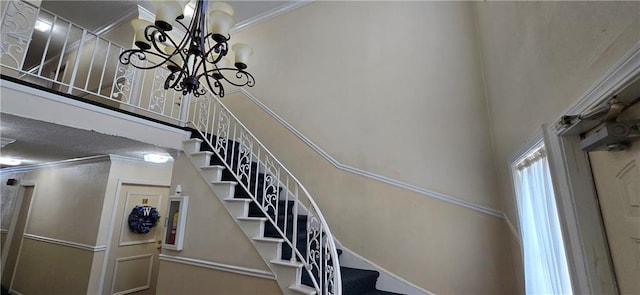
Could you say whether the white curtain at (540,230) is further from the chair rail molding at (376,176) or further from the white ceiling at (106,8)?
the white ceiling at (106,8)

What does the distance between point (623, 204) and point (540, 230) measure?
71cm

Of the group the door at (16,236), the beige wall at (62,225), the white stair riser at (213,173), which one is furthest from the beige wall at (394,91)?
the door at (16,236)

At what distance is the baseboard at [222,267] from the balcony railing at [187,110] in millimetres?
308

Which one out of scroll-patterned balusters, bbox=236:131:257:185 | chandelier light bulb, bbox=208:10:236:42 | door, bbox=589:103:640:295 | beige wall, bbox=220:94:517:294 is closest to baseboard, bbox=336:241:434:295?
beige wall, bbox=220:94:517:294

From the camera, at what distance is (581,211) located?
118 cm

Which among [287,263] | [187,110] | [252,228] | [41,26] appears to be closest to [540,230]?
[287,263]

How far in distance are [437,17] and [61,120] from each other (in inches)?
158

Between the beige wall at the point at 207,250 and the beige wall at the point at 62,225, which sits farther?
the beige wall at the point at 62,225

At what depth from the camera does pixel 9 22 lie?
8.28 ft

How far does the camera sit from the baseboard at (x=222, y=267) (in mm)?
2637

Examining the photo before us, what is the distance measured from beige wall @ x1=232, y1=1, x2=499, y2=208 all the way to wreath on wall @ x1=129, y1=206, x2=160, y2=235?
9.60 feet

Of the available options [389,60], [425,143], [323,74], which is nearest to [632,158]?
[425,143]

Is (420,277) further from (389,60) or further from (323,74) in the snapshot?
(323,74)

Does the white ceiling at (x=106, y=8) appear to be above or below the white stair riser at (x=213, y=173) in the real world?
above
